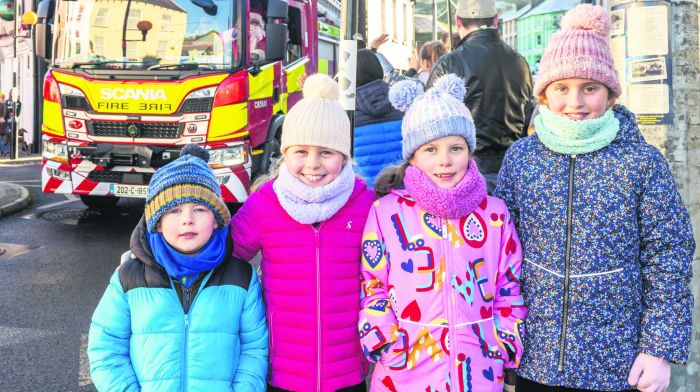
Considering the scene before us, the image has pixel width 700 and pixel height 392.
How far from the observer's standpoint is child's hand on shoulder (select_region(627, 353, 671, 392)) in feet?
7.61

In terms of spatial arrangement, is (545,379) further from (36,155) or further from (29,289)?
(36,155)

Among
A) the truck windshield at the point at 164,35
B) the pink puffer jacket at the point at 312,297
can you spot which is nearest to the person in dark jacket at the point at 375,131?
the pink puffer jacket at the point at 312,297

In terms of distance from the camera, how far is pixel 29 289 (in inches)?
249

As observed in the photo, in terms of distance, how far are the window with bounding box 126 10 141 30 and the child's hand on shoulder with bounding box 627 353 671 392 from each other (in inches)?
271

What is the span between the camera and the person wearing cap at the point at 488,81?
4203 millimetres

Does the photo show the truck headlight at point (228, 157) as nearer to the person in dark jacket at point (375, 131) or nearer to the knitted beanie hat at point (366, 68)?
the knitted beanie hat at point (366, 68)

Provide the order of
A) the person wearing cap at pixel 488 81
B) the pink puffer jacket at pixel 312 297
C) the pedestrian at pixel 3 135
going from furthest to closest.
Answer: the pedestrian at pixel 3 135, the person wearing cap at pixel 488 81, the pink puffer jacket at pixel 312 297

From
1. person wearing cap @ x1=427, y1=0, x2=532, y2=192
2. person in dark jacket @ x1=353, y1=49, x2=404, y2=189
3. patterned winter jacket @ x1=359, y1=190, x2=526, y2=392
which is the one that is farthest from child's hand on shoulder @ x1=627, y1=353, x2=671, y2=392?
person in dark jacket @ x1=353, y1=49, x2=404, y2=189

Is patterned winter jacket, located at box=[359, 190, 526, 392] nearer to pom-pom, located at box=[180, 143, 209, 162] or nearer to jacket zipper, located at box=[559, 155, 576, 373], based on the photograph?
jacket zipper, located at box=[559, 155, 576, 373]

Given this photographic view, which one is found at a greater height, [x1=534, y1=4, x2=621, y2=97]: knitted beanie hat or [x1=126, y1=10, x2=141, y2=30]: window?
[x1=126, y1=10, x2=141, y2=30]: window

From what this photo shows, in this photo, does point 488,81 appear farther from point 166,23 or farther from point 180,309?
point 166,23

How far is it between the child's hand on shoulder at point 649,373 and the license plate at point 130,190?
642 centimetres

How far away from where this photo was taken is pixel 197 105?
7.76 metres

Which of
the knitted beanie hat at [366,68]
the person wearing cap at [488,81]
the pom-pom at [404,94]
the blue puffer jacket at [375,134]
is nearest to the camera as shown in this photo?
the pom-pom at [404,94]
